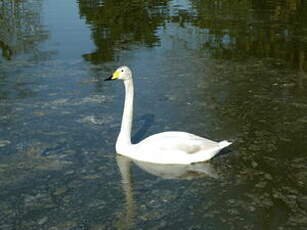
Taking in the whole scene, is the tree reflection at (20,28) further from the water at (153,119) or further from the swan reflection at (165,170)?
the swan reflection at (165,170)

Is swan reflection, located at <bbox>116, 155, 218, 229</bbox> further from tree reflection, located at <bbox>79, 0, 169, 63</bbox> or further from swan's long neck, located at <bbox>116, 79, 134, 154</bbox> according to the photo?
tree reflection, located at <bbox>79, 0, 169, 63</bbox>

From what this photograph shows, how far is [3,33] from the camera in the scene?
11.8m

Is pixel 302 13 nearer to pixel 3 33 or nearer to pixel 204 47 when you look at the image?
pixel 204 47

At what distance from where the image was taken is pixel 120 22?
1360 cm

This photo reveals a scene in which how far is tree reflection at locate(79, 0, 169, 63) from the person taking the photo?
11023 millimetres

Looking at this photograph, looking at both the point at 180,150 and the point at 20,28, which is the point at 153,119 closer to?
the point at 180,150

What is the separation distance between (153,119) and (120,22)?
278 inches

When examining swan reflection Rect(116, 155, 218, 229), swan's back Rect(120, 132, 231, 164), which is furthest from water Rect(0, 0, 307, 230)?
swan's back Rect(120, 132, 231, 164)

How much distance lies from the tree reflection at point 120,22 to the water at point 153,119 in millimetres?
58

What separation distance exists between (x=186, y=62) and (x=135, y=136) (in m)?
3.26

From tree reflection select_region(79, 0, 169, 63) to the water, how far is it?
6 centimetres

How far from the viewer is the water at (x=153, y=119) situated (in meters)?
4.79

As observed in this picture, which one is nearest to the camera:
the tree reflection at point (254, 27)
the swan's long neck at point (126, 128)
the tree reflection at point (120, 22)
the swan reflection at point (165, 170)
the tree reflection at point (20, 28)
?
the swan reflection at point (165, 170)

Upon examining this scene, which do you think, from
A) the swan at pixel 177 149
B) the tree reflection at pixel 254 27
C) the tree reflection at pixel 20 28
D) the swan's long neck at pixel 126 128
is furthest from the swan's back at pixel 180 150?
the tree reflection at pixel 20 28
